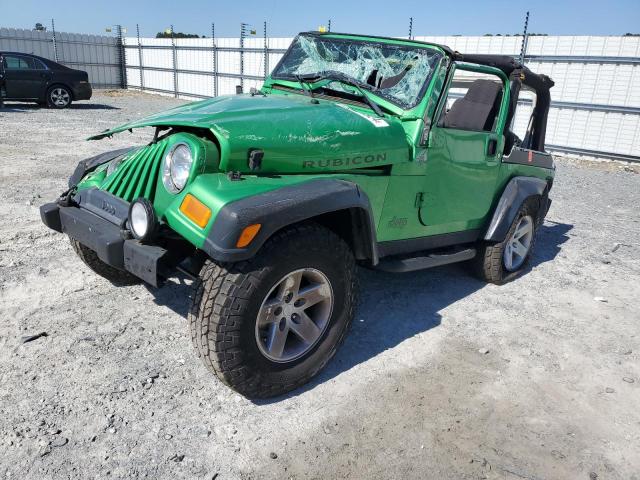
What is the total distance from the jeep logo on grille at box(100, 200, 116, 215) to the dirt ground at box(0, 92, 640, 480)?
2.91 feet

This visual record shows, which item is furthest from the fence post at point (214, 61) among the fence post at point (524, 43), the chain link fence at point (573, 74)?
the fence post at point (524, 43)

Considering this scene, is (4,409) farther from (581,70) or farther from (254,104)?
(581,70)

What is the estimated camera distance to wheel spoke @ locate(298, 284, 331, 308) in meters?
3.01

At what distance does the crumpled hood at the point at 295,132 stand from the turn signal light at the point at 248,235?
1.71 feet

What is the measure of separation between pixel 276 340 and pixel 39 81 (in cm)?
1544

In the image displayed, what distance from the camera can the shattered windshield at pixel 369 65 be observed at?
12.3 ft

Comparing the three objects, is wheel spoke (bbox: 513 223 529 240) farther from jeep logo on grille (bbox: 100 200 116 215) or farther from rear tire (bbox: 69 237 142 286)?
jeep logo on grille (bbox: 100 200 116 215)

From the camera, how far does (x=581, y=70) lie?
1195 centimetres

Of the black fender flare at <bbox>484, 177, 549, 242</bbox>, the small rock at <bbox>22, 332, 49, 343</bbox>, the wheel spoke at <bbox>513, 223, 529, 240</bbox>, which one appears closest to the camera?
the small rock at <bbox>22, 332, 49, 343</bbox>

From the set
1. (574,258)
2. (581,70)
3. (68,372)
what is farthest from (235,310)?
(581,70)

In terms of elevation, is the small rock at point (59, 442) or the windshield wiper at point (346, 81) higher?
the windshield wiper at point (346, 81)

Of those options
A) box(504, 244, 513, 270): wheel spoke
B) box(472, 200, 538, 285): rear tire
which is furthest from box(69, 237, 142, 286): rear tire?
box(504, 244, 513, 270): wheel spoke

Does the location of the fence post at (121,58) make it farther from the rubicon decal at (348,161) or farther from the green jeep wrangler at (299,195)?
the rubicon decal at (348,161)

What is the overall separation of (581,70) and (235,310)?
1207cm
